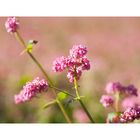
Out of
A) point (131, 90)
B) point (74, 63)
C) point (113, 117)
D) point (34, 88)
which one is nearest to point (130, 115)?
point (113, 117)

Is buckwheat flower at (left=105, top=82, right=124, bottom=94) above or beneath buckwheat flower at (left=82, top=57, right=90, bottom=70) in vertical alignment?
beneath

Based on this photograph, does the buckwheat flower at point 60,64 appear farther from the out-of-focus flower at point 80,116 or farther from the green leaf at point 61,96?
the out-of-focus flower at point 80,116

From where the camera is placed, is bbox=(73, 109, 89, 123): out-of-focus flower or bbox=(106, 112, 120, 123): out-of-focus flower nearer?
bbox=(106, 112, 120, 123): out-of-focus flower

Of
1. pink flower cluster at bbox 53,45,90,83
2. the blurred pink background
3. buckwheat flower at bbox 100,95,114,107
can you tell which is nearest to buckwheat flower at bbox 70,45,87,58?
pink flower cluster at bbox 53,45,90,83

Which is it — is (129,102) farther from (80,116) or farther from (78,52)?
(78,52)

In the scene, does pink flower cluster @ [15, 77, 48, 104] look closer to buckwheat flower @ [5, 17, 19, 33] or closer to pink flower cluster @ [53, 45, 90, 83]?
pink flower cluster @ [53, 45, 90, 83]
